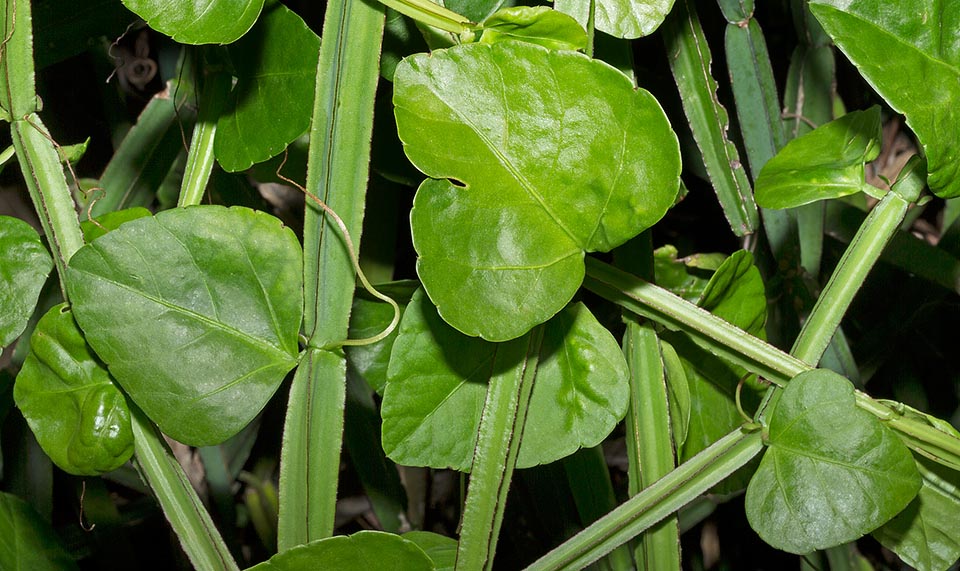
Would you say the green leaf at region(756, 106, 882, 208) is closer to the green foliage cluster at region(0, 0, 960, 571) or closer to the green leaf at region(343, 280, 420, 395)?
the green foliage cluster at region(0, 0, 960, 571)

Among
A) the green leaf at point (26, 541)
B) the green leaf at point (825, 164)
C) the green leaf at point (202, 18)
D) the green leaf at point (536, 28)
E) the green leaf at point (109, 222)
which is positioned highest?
the green leaf at point (536, 28)

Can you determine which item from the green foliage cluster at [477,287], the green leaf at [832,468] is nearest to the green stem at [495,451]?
the green foliage cluster at [477,287]

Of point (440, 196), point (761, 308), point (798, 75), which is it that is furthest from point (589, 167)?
point (798, 75)

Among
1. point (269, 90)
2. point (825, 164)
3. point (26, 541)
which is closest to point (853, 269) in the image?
point (825, 164)

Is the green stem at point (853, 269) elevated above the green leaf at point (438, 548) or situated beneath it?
elevated above

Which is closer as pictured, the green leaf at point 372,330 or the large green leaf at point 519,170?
the large green leaf at point 519,170

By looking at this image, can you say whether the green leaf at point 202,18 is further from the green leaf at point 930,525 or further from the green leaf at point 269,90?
the green leaf at point 930,525

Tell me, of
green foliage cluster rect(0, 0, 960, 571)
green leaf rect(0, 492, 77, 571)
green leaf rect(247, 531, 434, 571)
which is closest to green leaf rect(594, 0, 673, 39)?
green foliage cluster rect(0, 0, 960, 571)
